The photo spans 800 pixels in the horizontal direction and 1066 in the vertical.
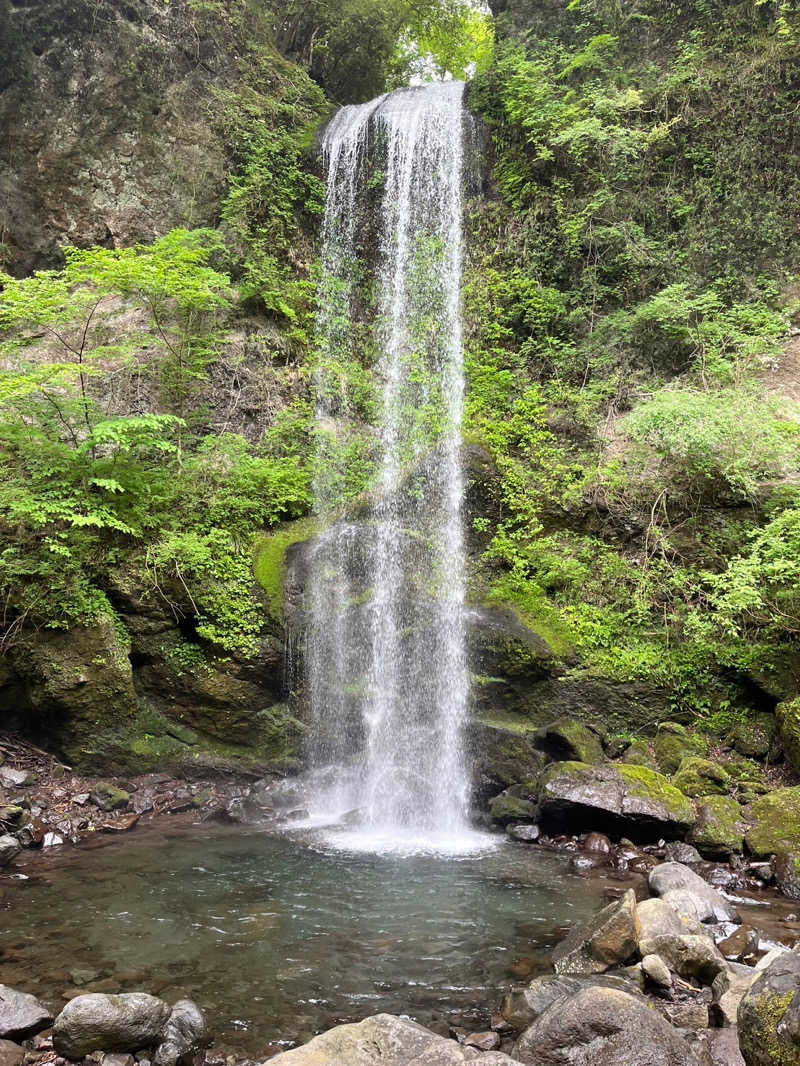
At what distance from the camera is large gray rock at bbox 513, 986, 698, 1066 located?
12.2ft

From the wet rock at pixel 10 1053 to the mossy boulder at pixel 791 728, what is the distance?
7.91m

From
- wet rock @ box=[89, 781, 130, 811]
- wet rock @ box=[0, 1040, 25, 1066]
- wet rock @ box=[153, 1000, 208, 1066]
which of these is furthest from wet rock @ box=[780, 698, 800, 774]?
wet rock @ box=[89, 781, 130, 811]

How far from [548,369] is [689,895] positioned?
992 centimetres

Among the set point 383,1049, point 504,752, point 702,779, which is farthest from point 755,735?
point 383,1049

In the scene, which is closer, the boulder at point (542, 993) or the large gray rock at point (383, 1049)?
the large gray rock at point (383, 1049)

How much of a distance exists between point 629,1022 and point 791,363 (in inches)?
418

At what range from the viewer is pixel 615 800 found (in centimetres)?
772

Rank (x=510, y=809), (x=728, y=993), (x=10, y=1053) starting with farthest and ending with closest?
(x=510, y=809)
(x=728, y=993)
(x=10, y=1053)

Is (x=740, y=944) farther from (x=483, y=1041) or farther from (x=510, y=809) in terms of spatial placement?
(x=510, y=809)

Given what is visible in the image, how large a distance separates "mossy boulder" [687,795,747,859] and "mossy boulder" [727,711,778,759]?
1.12 m

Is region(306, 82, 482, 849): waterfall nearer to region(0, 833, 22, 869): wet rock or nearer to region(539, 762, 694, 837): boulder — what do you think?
region(539, 762, 694, 837): boulder

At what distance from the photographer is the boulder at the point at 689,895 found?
5770mm

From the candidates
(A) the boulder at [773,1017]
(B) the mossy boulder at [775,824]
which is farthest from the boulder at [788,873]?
(A) the boulder at [773,1017]

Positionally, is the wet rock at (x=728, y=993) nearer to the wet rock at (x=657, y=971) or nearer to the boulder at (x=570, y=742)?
the wet rock at (x=657, y=971)
